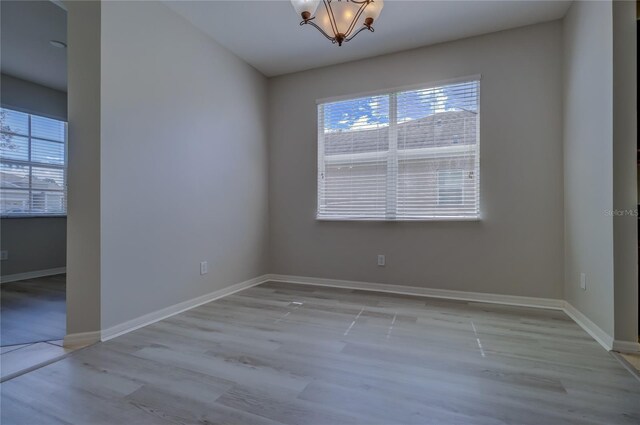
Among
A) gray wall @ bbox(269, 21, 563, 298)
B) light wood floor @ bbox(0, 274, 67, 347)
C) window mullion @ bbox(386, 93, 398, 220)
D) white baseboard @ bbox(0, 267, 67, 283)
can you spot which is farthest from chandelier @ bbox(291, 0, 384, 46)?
white baseboard @ bbox(0, 267, 67, 283)

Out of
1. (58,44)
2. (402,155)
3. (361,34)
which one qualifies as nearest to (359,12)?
(361,34)

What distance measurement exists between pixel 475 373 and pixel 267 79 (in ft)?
13.2

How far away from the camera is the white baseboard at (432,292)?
9.81ft

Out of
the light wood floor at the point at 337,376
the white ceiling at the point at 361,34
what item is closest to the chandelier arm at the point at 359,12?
the white ceiling at the point at 361,34

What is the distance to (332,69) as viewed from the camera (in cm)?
386

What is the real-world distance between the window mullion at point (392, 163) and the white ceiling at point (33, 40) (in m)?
3.47

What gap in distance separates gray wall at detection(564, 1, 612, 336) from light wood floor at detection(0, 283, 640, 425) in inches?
15.1

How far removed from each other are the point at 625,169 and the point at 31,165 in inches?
262

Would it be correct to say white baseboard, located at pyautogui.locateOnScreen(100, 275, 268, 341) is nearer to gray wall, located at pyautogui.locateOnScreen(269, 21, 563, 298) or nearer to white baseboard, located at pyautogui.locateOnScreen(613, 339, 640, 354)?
gray wall, located at pyautogui.locateOnScreen(269, 21, 563, 298)

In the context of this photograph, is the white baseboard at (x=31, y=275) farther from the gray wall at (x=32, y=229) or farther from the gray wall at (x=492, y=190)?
the gray wall at (x=492, y=190)

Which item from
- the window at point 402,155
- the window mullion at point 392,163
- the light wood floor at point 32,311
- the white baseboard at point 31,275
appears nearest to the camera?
the light wood floor at point 32,311

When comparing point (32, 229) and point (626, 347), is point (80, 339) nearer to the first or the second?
point (32, 229)

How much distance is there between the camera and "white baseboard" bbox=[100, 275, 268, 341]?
231 cm

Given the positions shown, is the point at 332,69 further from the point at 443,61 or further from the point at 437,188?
the point at 437,188
